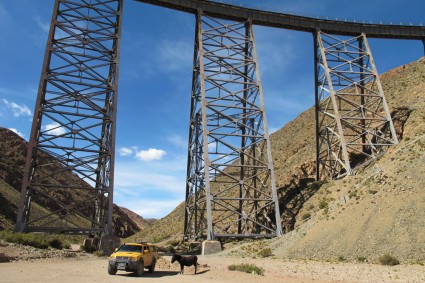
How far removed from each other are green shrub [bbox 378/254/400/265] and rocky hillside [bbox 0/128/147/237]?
33.0 m

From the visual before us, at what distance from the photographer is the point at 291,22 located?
2592 cm

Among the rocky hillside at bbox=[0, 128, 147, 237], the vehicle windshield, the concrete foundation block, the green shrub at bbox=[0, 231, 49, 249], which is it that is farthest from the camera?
the rocky hillside at bbox=[0, 128, 147, 237]

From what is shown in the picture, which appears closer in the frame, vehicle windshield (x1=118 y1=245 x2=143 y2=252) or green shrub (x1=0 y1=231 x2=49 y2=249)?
vehicle windshield (x1=118 y1=245 x2=143 y2=252)

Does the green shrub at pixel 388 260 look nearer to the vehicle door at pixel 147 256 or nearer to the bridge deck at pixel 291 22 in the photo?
the vehicle door at pixel 147 256

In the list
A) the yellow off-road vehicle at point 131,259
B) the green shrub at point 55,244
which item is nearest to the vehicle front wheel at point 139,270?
the yellow off-road vehicle at point 131,259

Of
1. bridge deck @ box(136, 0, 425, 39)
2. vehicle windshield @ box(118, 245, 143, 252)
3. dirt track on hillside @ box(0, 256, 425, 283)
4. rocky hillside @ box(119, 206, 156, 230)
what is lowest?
dirt track on hillside @ box(0, 256, 425, 283)

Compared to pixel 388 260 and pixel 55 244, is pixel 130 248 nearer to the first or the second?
pixel 388 260

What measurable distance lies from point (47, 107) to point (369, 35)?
22.8 m

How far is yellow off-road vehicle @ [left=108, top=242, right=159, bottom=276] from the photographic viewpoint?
10.9 metres

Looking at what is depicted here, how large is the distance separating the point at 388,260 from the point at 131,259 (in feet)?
25.2

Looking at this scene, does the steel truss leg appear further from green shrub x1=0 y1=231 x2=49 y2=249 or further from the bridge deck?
green shrub x1=0 y1=231 x2=49 y2=249

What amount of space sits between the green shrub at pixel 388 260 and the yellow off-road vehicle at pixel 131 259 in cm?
730

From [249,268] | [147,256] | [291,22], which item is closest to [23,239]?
[147,256]

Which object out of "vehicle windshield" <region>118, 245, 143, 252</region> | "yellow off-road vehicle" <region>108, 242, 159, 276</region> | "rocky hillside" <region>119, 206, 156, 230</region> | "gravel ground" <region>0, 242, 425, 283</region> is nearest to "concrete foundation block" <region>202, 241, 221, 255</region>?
"gravel ground" <region>0, 242, 425, 283</region>
